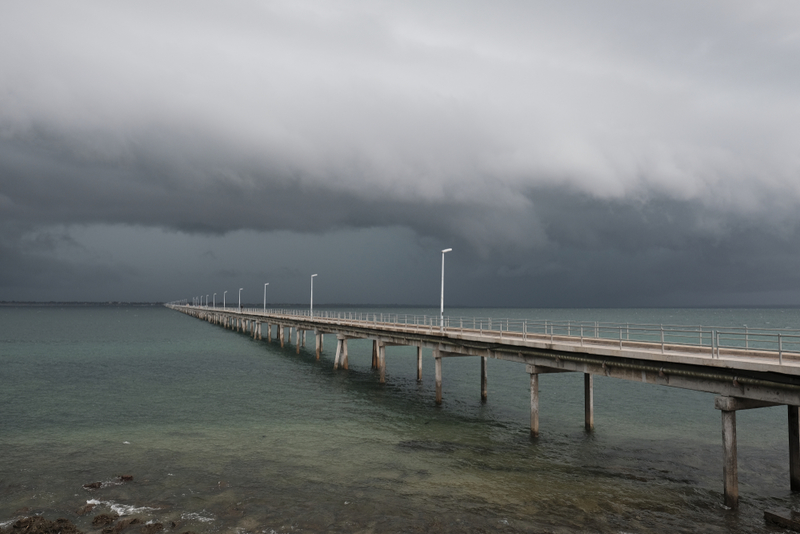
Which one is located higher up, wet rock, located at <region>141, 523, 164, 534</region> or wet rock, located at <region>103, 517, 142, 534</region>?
wet rock, located at <region>103, 517, 142, 534</region>

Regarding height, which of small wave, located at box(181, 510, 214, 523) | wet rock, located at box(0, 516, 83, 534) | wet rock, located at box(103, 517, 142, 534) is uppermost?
wet rock, located at box(0, 516, 83, 534)

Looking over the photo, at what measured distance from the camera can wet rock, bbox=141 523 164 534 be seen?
609 inches

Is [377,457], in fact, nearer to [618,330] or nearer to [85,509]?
[85,509]

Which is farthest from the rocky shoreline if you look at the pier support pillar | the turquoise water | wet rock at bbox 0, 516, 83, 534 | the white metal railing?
the pier support pillar

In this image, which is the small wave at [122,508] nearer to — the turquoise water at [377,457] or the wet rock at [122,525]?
the turquoise water at [377,457]

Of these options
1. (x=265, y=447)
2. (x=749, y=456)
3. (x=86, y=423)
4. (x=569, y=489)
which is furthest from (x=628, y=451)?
(x=86, y=423)

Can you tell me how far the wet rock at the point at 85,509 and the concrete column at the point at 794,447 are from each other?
25103 millimetres

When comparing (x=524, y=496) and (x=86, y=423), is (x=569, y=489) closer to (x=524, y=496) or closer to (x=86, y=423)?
(x=524, y=496)

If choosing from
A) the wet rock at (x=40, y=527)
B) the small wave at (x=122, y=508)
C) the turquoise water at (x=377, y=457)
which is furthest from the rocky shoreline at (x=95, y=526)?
the turquoise water at (x=377, y=457)

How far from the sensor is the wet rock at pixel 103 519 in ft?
52.4

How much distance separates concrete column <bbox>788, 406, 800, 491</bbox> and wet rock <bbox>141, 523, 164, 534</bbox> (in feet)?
73.5

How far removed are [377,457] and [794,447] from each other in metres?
16.6

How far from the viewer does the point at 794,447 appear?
20.0 metres

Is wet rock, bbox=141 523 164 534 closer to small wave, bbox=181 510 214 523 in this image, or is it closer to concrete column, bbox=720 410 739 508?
small wave, bbox=181 510 214 523
